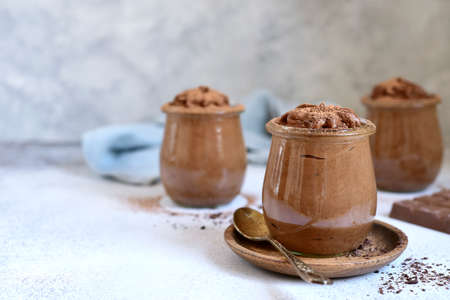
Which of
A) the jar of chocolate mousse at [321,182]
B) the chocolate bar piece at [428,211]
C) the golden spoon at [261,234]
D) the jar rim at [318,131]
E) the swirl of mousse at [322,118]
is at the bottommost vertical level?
the chocolate bar piece at [428,211]

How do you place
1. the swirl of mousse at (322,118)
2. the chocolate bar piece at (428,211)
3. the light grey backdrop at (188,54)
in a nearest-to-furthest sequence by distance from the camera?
1. the swirl of mousse at (322,118)
2. the chocolate bar piece at (428,211)
3. the light grey backdrop at (188,54)

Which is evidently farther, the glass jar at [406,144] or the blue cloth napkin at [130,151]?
the blue cloth napkin at [130,151]

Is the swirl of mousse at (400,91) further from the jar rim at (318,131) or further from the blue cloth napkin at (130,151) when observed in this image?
the jar rim at (318,131)

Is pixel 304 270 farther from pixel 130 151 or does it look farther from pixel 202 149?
pixel 130 151

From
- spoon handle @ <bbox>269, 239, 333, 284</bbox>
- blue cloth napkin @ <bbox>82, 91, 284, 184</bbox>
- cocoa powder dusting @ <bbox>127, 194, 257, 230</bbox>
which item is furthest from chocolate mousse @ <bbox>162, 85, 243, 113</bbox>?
spoon handle @ <bbox>269, 239, 333, 284</bbox>

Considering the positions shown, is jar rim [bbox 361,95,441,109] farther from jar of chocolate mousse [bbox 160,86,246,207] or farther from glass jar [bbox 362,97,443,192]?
jar of chocolate mousse [bbox 160,86,246,207]

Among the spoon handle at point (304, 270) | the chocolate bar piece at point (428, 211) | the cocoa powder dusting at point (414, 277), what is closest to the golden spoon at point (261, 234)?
the spoon handle at point (304, 270)
